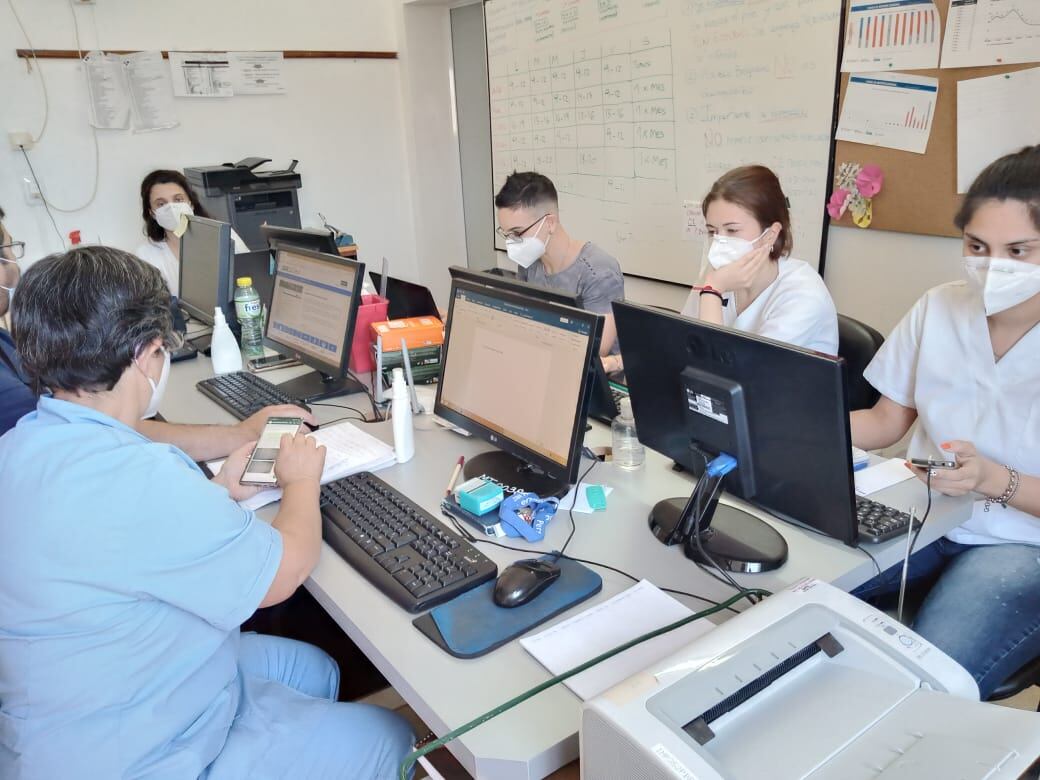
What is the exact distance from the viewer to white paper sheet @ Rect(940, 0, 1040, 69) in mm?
1993

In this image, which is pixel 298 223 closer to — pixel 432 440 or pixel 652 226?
pixel 652 226

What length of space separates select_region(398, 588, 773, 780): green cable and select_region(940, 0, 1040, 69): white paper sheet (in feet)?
6.06

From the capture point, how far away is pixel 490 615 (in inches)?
41.4

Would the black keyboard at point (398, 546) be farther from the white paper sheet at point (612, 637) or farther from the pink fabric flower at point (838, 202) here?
the pink fabric flower at point (838, 202)

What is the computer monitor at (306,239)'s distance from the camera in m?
2.26

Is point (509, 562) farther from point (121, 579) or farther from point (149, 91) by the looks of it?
point (149, 91)

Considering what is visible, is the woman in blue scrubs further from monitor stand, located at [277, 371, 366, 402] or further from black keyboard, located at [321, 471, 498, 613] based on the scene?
monitor stand, located at [277, 371, 366, 402]

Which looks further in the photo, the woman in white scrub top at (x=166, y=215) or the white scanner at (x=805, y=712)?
the woman in white scrub top at (x=166, y=215)

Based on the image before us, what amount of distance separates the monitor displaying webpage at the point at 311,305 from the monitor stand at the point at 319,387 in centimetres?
9

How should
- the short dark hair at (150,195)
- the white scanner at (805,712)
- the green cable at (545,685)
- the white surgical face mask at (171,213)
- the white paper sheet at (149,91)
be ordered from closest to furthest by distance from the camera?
the white scanner at (805,712) < the green cable at (545,685) < the white surgical face mask at (171,213) < the short dark hair at (150,195) < the white paper sheet at (149,91)

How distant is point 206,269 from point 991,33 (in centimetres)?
251

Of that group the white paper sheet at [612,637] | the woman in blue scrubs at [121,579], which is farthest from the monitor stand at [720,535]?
the woman in blue scrubs at [121,579]

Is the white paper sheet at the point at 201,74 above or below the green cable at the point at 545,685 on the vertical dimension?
above

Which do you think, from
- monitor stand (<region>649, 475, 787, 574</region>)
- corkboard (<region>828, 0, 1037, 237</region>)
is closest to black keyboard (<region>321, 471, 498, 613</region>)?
monitor stand (<region>649, 475, 787, 574</region>)
